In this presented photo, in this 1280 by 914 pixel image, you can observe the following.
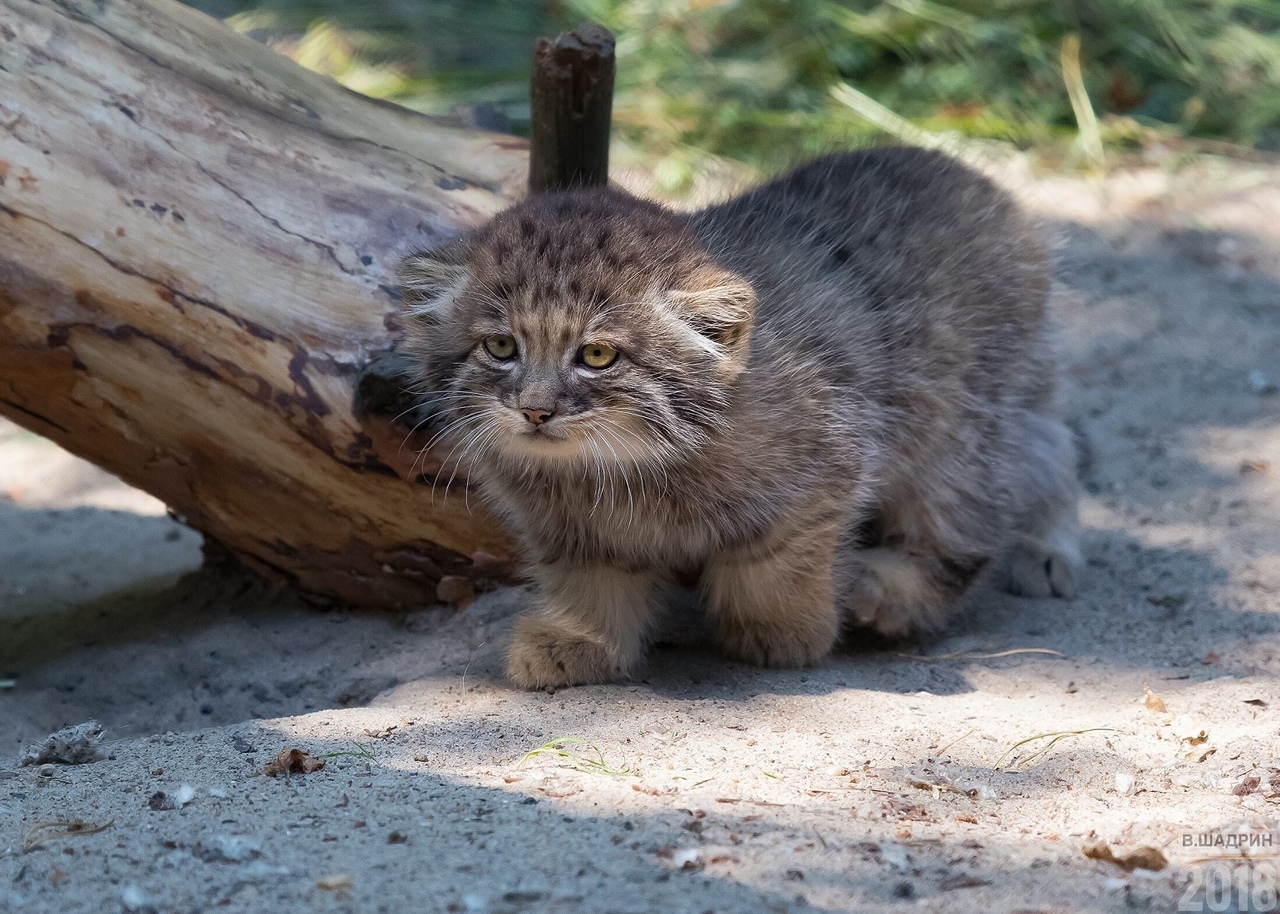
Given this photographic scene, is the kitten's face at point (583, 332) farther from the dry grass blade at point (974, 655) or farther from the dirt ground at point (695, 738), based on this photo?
the dry grass blade at point (974, 655)

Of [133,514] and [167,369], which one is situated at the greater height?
[167,369]

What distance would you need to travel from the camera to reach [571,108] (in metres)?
→ 4.20

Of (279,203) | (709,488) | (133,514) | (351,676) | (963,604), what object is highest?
(279,203)

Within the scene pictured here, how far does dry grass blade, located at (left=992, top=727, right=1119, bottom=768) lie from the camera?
10.0 feet

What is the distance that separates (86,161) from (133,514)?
273cm

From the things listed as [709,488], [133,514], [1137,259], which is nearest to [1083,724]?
[709,488]

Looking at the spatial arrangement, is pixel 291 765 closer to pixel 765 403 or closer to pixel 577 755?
pixel 577 755

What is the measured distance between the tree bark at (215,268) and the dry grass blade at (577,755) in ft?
3.77

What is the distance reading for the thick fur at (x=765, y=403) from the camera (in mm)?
3320

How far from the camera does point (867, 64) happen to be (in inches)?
320

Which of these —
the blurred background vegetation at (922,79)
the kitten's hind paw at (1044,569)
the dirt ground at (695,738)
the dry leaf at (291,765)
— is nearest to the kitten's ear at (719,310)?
the dirt ground at (695,738)

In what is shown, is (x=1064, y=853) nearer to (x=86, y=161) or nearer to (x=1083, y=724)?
(x=1083, y=724)

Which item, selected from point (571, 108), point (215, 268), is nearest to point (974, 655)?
point (571, 108)

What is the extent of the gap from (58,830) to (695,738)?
1.41m
